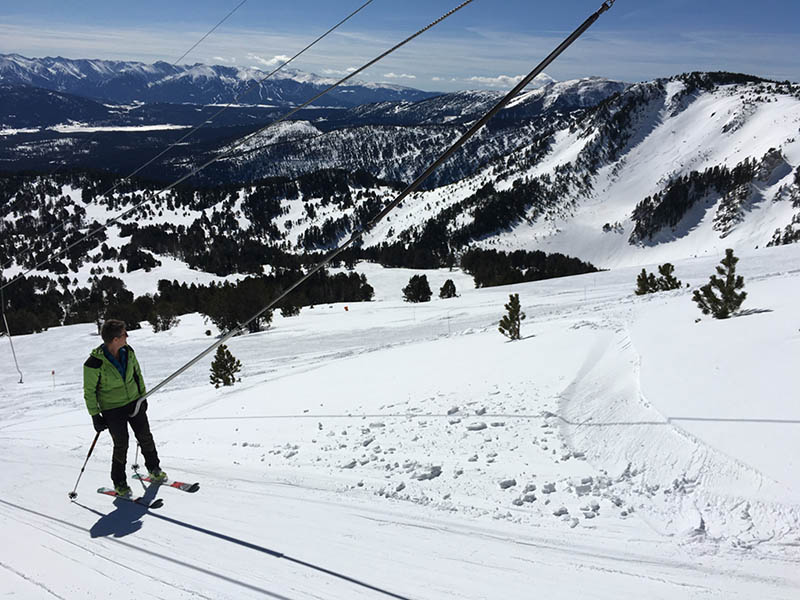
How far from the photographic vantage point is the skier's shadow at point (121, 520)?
5.23m

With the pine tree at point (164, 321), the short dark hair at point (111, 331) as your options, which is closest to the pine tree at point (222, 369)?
the short dark hair at point (111, 331)

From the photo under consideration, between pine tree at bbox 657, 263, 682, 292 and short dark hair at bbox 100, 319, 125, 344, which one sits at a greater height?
short dark hair at bbox 100, 319, 125, 344

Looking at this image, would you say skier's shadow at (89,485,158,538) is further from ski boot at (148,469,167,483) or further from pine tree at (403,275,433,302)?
pine tree at (403,275,433,302)

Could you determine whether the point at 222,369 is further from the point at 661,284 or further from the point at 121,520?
the point at 661,284

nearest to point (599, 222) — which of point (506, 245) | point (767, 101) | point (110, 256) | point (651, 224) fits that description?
point (651, 224)

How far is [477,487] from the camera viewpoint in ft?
17.6

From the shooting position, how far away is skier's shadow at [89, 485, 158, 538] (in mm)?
5230

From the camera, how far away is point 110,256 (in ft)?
573

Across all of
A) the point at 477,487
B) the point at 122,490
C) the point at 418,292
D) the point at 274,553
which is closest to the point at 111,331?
the point at 122,490

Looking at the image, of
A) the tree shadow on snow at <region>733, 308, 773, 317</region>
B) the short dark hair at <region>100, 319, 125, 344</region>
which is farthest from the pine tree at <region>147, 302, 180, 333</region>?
the tree shadow on snow at <region>733, 308, 773, 317</region>

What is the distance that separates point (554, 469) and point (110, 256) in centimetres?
20160

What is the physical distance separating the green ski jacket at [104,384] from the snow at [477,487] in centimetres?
128

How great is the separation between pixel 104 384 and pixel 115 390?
155 mm

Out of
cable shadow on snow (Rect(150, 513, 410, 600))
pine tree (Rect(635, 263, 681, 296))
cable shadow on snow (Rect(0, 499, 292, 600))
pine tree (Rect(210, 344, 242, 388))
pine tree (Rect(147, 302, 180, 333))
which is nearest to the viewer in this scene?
cable shadow on snow (Rect(150, 513, 410, 600))
